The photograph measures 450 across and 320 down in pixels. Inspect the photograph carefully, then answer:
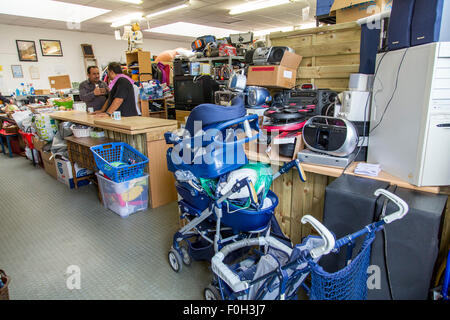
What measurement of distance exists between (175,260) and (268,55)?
1662 mm

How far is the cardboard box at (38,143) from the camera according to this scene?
13.4 ft

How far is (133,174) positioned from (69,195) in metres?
1.23

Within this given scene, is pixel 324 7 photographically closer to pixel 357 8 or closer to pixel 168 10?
pixel 357 8

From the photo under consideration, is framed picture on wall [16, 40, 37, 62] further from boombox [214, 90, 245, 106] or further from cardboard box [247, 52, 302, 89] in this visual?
cardboard box [247, 52, 302, 89]

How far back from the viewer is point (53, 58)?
27.9 ft

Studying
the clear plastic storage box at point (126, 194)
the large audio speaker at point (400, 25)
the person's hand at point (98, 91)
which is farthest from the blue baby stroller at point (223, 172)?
the person's hand at point (98, 91)

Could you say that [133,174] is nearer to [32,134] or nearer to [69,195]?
[69,195]

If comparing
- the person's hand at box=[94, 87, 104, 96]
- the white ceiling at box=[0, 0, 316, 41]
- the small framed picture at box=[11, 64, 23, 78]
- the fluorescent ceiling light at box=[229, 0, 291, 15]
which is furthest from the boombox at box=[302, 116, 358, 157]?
the small framed picture at box=[11, 64, 23, 78]

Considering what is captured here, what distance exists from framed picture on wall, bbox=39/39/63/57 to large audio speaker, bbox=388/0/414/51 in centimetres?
956

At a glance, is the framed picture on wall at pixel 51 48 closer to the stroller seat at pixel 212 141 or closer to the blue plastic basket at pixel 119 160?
the blue plastic basket at pixel 119 160

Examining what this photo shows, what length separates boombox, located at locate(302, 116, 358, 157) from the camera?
148 centimetres

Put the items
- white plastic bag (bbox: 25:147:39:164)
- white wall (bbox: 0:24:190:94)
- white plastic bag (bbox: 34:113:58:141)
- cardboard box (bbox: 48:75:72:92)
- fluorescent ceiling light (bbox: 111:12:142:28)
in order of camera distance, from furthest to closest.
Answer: white wall (bbox: 0:24:190:94) → cardboard box (bbox: 48:75:72:92) → fluorescent ceiling light (bbox: 111:12:142:28) → white plastic bag (bbox: 25:147:39:164) → white plastic bag (bbox: 34:113:58:141)

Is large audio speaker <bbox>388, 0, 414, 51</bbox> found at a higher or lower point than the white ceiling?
lower
